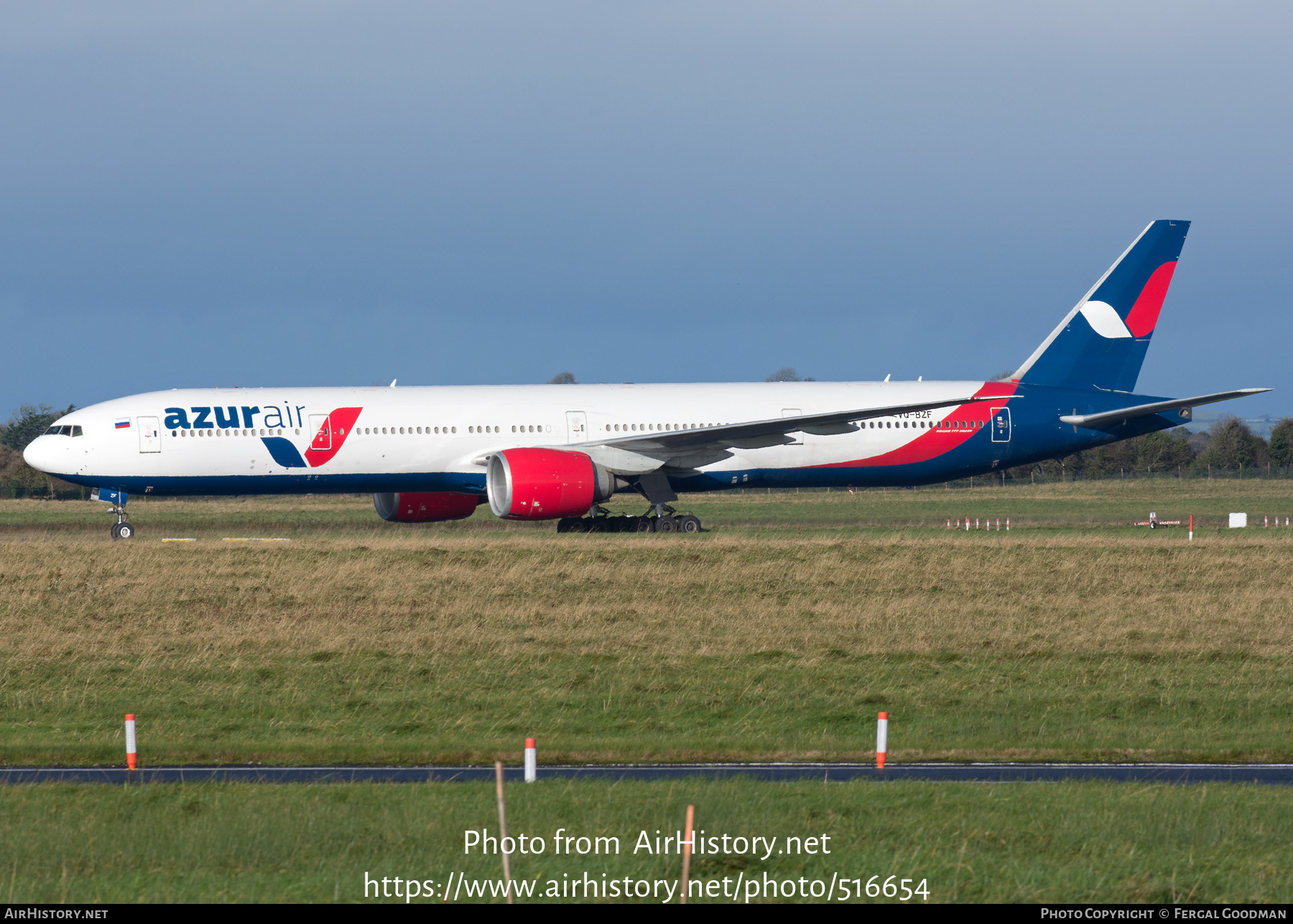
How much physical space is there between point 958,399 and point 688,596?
15009mm

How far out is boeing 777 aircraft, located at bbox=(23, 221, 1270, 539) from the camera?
3922 centimetres

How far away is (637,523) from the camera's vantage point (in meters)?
41.1

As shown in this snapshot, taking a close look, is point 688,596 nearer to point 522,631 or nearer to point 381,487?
point 522,631

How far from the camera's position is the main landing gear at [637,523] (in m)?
41.1

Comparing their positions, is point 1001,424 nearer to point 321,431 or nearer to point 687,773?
point 321,431

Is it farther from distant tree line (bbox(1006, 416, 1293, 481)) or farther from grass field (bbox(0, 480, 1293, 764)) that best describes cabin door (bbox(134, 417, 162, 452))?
distant tree line (bbox(1006, 416, 1293, 481))

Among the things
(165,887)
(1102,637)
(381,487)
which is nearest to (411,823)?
(165,887)

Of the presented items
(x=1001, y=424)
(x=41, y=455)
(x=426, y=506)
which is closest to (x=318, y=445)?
(x=426, y=506)

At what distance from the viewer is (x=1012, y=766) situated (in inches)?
659

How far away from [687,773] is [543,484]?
69.9ft

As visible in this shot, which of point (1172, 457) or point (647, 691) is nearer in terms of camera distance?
point (647, 691)

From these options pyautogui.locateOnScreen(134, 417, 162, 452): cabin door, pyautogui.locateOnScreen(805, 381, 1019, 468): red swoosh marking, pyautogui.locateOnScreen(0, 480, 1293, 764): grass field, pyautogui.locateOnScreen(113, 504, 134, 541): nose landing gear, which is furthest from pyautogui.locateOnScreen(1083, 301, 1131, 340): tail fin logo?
pyautogui.locateOnScreen(113, 504, 134, 541): nose landing gear

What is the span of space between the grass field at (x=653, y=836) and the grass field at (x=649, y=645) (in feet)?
11.2

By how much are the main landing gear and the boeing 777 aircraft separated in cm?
5
